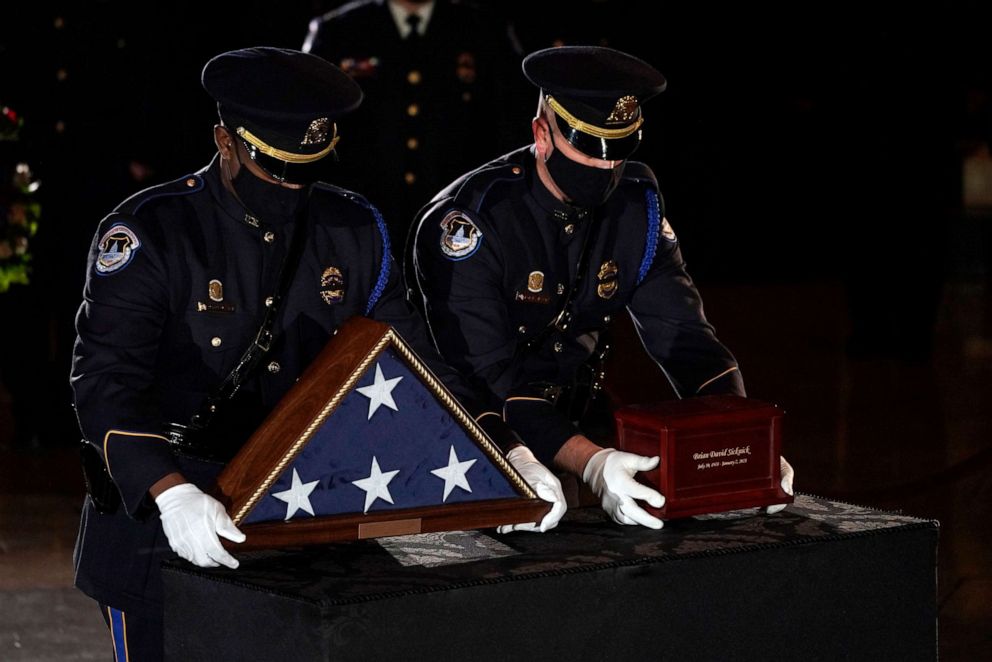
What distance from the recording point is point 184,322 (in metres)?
3.01

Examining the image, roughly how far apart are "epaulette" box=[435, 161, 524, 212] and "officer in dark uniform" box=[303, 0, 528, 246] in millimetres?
1873

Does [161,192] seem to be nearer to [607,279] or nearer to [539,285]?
[539,285]

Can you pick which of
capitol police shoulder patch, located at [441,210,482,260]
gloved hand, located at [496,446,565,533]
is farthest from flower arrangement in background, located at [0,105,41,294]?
gloved hand, located at [496,446,565,533]

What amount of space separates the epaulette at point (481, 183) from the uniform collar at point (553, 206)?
5 cm

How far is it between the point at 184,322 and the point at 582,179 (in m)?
0.75

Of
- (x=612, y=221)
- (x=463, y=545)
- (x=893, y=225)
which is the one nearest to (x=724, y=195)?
(x=893, y=225)

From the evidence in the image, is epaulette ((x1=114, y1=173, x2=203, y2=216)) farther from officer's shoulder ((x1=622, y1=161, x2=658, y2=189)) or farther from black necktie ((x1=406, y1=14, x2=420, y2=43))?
black necktie ((x1=406, y1=14, x2=420, y2=43))

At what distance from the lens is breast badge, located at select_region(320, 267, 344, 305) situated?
3131mm

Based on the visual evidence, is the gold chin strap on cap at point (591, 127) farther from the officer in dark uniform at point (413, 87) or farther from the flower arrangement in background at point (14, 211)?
the flower arrangement in background at point (14, 211)

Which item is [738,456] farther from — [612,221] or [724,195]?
[724,195]

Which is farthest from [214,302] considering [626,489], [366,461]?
[626,489]

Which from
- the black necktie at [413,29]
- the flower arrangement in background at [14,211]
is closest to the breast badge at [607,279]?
the black necktie at [413,29]

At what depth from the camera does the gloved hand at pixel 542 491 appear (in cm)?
286

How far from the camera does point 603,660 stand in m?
2.61
